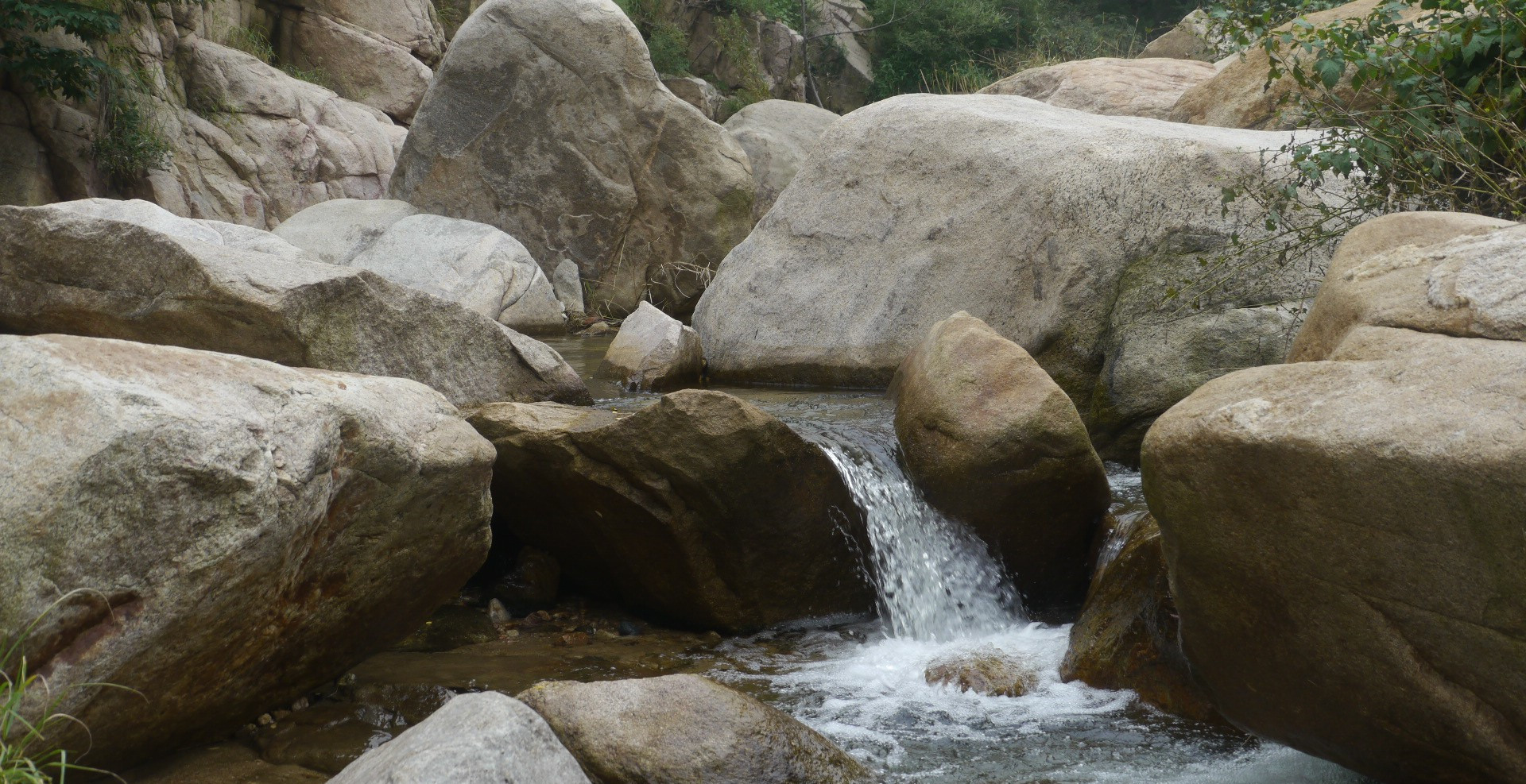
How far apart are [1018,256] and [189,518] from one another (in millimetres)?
5071

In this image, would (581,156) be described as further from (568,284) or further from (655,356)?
(655,356)

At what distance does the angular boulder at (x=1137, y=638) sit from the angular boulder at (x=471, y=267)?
669 centimetres

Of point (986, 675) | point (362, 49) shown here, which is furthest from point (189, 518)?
point (362, 49)

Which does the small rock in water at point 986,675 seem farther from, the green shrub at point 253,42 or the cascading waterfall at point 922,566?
the green shrub at point 253,42

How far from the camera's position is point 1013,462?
5.01 m

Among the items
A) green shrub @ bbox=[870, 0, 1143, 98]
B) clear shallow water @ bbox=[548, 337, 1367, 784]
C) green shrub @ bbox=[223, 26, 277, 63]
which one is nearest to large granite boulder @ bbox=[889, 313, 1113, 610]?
clear shallow water @ bbox=[548, 337, 1367, 784]

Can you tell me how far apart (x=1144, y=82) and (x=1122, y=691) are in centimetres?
877

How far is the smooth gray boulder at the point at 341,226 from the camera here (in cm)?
1082

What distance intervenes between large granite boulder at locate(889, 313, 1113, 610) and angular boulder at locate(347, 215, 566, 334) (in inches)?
225

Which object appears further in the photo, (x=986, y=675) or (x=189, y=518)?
(x=986, y=675)

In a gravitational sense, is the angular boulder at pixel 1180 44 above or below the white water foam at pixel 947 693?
above

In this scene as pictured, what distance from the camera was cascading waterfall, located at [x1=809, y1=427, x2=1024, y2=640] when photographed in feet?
16.9

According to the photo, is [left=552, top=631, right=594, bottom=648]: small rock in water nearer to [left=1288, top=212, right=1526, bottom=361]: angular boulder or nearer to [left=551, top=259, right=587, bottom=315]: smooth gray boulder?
[left=1288, top=212, right=1526, bottom=361]: angular boulder

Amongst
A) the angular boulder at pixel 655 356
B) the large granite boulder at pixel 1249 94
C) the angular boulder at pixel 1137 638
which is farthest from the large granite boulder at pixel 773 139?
the angular boulder at pixel 1137 638
